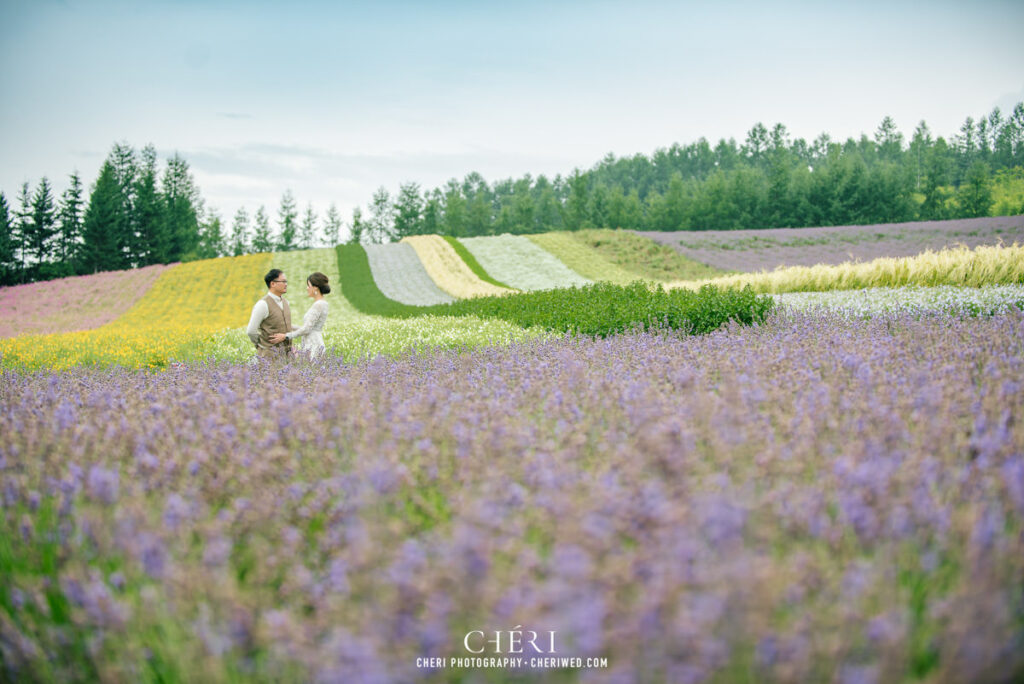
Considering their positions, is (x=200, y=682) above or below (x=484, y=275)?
below

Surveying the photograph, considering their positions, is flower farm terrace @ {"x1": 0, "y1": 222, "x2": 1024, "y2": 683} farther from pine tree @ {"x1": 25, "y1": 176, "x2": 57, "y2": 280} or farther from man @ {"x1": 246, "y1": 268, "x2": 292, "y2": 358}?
pine tree @ {"x1": 25, "y1": 176, "x2": 57, "y2": 280}

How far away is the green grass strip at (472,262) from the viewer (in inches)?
1010

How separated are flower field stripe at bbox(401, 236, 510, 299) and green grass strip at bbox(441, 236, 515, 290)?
0.20 m

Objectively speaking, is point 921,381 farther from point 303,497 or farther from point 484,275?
point 484,275

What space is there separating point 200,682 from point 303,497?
88 centimetres

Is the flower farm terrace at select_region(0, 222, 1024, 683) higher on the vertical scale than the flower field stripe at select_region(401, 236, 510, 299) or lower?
lower

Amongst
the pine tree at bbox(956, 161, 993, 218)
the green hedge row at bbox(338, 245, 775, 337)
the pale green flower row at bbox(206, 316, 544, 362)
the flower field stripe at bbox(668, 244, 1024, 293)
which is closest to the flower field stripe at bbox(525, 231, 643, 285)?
the flower field stripe at bbox(668, 244, 1024, 293)

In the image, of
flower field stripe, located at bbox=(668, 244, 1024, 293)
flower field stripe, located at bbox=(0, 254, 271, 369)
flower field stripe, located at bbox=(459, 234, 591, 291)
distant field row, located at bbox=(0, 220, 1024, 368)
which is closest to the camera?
distant field row, located at bbox=(0, 220, 1024, 368)

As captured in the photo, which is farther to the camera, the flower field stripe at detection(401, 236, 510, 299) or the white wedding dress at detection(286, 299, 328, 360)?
the flower field stripe at detection(401, 236, 510, 299)

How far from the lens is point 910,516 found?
1778 millimetres

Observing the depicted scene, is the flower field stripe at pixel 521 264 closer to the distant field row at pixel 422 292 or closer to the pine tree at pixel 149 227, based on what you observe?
the distant field row at pixel 422 292

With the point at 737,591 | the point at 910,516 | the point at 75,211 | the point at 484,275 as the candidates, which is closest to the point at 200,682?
the point at 737,591

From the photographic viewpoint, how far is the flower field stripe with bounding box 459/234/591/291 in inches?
992

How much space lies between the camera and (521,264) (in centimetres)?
2967
